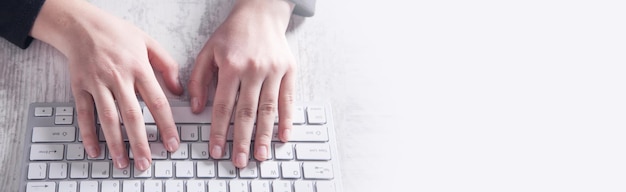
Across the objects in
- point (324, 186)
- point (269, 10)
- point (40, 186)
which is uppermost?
point (269, 10)

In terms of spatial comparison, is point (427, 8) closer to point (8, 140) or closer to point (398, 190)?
point (398, 190)

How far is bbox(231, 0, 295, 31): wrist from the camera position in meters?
0.68

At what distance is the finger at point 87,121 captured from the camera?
0.54 meters

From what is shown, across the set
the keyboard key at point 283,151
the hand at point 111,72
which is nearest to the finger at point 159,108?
the hand at point 111,72

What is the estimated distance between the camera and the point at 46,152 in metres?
0.54

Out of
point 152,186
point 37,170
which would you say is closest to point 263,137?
point 152,186

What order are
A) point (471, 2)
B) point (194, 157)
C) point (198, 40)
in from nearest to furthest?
point (194, 157) → point (198, 40) → point (471, 2)

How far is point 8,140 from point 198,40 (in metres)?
0.23

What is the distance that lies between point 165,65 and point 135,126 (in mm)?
96

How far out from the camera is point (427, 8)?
0.76 metres

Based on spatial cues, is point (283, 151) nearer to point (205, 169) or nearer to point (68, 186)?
point (205, 169)

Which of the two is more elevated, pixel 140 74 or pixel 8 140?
pixel 140 74

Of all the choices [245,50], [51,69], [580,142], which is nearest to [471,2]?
[580,142]

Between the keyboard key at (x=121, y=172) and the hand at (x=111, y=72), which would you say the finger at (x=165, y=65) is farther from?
the keyboard key at (x=121, y=172)
